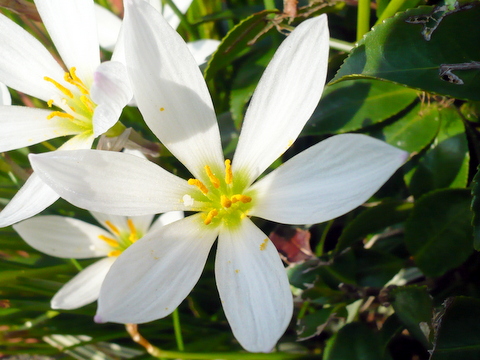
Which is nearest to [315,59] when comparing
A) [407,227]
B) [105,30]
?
[407,227]

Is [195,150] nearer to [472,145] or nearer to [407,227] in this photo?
[407,227]

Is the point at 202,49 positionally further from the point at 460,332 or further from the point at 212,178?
the point at 460,332

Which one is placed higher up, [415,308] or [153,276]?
[153,276]

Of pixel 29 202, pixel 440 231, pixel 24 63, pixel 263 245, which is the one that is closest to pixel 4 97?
pixel 24 63

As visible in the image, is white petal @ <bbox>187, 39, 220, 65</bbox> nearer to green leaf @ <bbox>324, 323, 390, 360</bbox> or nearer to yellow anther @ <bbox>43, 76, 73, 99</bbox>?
yellow anther @ <bbox>43, 76, 73, 99</bbox>

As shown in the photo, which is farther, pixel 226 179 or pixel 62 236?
pixel 62 236

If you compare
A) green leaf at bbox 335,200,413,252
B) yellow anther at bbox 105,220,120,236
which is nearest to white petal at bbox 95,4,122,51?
yellow anther at bbox 105,220,120,236

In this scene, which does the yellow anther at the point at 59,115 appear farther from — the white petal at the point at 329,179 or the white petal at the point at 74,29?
the white petal at the point at 329,179

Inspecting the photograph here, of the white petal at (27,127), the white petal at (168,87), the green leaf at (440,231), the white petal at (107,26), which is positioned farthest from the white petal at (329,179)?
the white petal at (107,26)
